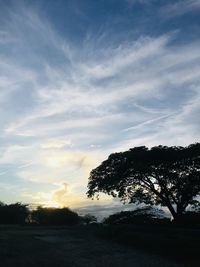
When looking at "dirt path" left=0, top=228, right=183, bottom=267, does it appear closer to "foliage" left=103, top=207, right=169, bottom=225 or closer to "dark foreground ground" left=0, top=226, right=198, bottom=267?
"dark foreground ground" left=0, top=226, right=198, bottom=267

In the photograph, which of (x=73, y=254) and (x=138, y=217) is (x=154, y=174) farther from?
(x=73, y=254)

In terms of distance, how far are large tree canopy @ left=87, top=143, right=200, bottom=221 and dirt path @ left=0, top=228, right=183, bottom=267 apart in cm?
2002

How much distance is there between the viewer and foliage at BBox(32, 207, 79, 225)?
29.6 m

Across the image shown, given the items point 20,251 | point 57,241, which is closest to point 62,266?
point 20,251

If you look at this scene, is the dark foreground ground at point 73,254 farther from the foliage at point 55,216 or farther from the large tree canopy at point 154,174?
the large tree canopy at point 154,174

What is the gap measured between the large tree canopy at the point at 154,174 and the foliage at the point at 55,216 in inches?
312

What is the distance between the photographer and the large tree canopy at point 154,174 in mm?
36219

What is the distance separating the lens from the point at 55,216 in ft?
97.8

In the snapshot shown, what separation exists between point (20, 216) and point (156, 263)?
2059 centimetres

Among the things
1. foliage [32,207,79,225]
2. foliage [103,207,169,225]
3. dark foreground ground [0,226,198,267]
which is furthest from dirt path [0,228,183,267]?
foliage [32,207,79,225]

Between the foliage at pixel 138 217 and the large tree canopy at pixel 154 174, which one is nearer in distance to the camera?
the foliage at pixel 138 217

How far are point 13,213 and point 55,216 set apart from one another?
371 centimetres

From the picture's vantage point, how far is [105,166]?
38281mm

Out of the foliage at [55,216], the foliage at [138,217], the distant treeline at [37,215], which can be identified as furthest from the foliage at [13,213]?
the foliage at [138,217]
